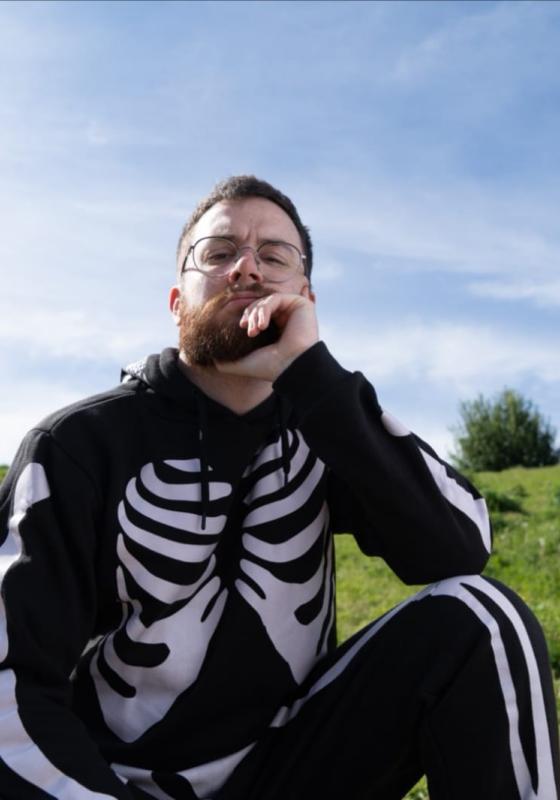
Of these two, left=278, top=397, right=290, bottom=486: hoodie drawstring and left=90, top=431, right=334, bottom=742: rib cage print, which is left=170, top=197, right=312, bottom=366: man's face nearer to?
left=278, top=397, right=290, bottom=486: hoodie drawstring

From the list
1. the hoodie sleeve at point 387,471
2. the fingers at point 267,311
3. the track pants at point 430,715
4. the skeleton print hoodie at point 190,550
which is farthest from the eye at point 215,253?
the track pants at point 430,715

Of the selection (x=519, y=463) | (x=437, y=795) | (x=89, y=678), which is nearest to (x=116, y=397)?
(x=89, y=678)

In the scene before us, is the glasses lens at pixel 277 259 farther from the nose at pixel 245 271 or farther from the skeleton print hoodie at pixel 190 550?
the skeleton print hoodie at pixel 190 550

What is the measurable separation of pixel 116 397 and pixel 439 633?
54.7 inches

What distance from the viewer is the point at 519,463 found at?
1962 inches

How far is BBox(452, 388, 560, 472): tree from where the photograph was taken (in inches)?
1938

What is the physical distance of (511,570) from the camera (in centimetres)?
855

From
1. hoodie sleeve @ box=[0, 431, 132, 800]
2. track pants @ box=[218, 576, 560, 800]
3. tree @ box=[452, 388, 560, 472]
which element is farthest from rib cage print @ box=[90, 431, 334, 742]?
tree @ box=[452, 388, 560, 472]

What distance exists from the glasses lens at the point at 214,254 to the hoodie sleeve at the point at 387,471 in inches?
25.0

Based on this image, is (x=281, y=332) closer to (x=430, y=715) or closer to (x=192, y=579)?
(x=192, y=579)

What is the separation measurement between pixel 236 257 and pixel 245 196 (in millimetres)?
324

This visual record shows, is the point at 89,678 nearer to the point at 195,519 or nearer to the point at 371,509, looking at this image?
the point at 195,519

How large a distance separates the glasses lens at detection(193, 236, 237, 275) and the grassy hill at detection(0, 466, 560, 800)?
3.36 meters

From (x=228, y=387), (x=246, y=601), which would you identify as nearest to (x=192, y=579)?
(x=246, y=601)
